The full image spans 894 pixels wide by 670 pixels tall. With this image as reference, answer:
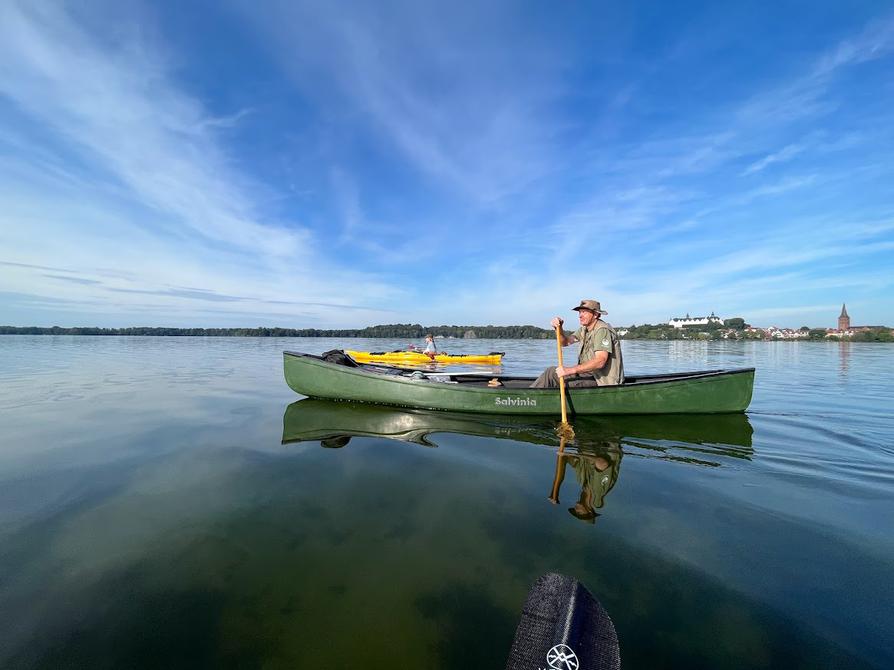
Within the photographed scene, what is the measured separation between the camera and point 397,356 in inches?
774

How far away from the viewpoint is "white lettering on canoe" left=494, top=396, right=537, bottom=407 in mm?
7938

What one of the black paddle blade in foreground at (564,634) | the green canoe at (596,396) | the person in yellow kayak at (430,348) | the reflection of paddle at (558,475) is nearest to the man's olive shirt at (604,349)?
the green canoe at (596,396)

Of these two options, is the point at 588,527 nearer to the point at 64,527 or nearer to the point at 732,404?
the point at 64,527

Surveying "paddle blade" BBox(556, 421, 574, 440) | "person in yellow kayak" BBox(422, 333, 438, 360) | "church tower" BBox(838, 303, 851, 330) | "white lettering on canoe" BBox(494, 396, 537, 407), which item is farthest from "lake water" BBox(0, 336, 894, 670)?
"church tower" BBox(838, 303, 851, 330)

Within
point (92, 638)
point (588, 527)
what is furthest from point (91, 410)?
point (588, 527)

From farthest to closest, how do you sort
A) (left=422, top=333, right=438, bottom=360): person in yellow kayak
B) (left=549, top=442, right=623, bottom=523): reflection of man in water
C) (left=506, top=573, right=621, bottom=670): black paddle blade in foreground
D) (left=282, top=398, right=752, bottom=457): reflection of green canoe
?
(left=422, top=333, right=438, bottom=360): person in yellow kayak, (left=282, top=398, right=752, bottom=457): reflection of green canoe, (left=549, top=442, right=623, bottom=523): reflection of man in water, (left=506, top=573, right=621, bottom=670): black paddle blade in foreground

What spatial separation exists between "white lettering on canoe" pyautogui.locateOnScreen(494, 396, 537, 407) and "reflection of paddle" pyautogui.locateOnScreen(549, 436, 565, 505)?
1.54 meters

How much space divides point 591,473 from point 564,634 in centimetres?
357

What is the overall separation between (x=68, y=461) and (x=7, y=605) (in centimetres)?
359

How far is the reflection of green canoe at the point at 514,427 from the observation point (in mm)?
6551

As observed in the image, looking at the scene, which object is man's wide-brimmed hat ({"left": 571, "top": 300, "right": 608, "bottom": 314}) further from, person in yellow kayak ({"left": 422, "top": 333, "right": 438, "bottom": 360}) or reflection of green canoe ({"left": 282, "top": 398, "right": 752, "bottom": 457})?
person in yellow kayak ({"left": 422, "top": 333, "right": 438, "bottom": 360})

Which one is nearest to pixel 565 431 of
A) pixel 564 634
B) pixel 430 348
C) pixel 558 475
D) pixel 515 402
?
pixel 515 402

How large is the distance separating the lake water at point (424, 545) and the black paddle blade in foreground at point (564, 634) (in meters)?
0.53

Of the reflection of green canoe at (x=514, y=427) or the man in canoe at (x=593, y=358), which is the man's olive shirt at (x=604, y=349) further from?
the reflection of green canoe at (x=514, y=427)
